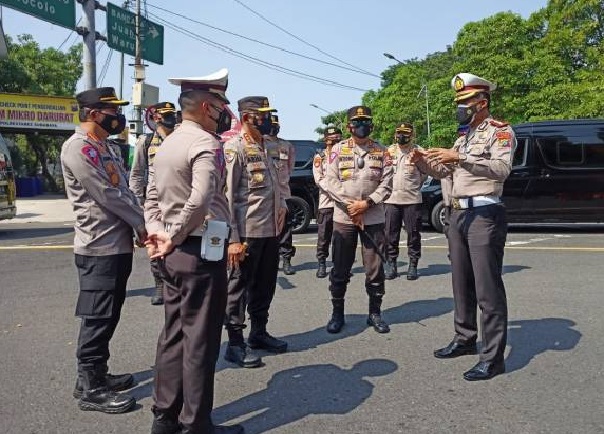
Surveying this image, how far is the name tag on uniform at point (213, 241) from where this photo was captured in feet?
9.26

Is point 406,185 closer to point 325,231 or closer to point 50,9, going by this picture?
point 325,231

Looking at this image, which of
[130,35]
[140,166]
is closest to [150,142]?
[140,166]

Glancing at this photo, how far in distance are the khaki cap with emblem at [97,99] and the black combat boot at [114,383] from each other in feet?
5.32

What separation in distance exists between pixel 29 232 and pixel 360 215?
10301mm

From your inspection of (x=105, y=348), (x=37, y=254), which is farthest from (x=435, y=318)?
(x=37, y=254)

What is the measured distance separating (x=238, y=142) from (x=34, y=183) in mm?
29398

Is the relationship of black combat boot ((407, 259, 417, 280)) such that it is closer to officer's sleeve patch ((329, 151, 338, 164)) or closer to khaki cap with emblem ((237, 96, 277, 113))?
officer's sleeve patch ((329, 151, 338, 164))

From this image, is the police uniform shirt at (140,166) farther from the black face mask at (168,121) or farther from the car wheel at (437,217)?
the car wheel at (437,217)

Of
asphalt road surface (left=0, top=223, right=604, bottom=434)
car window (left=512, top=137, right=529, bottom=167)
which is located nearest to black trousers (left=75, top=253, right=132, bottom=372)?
asphalt road surface (left=0, top=223, right=604, bottom=434)

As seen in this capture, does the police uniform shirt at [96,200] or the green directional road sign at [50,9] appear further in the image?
the green directional road sign at [50,9]

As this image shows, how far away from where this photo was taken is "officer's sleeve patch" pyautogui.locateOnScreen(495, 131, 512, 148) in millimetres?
3885

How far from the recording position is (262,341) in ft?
14.7

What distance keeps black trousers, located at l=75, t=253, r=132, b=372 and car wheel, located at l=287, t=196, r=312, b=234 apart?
296 inches

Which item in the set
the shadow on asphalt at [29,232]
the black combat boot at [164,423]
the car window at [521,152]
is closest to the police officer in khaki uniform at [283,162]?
the black combat boot at [164,423]
